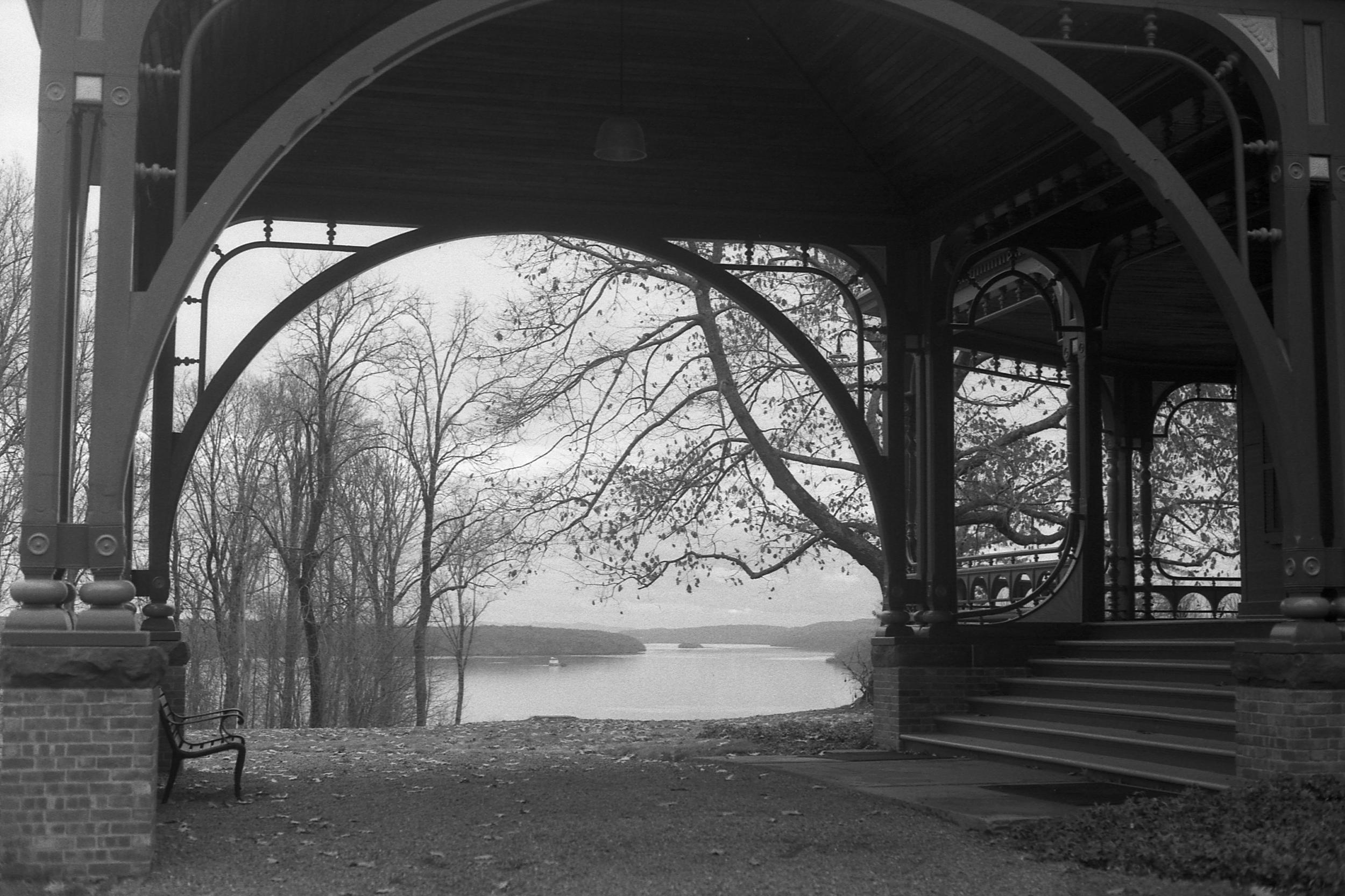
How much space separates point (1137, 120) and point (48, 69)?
6418 millimetres

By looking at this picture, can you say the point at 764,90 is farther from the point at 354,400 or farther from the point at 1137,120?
the point at 354,400

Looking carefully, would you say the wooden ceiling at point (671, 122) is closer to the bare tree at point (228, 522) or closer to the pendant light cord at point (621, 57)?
the pendant light cord at point (621, 57)

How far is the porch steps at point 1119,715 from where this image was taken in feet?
26.7

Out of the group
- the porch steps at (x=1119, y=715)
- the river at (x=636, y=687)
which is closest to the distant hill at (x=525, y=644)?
the river at (x=636, y=687)

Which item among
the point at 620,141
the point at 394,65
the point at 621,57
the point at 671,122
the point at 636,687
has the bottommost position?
the point at 636,687

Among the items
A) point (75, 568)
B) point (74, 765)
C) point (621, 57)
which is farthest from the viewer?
point (621, 57)

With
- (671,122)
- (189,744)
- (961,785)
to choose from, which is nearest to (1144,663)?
(961,785)

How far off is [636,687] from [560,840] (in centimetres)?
2363

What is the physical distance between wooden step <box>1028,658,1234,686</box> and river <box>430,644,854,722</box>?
7.72m

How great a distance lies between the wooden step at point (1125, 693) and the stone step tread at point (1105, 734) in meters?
0.31

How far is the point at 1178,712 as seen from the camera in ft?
28.5

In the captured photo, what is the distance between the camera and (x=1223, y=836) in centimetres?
583

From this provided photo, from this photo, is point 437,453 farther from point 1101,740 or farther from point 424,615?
point 1101,740

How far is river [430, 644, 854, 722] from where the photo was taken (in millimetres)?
22375
